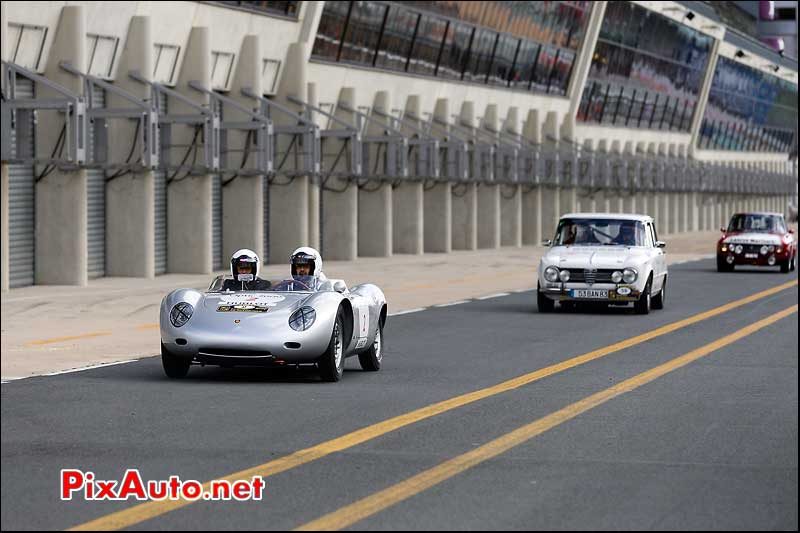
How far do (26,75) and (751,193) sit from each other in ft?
295

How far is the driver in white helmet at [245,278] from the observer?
16.2 metres

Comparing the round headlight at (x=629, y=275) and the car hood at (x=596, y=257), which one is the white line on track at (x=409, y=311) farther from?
the round headlight at (x=629, y=275)

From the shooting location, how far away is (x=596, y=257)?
85.9 ft

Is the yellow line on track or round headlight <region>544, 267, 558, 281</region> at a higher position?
round headlight <region>544, 267, 558, 281</region>

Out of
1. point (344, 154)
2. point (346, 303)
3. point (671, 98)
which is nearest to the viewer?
point (346, 303)

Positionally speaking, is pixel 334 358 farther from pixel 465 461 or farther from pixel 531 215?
pixel 531 215

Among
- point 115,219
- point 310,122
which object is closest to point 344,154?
point 310,122

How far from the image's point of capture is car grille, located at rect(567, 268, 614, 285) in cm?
2581

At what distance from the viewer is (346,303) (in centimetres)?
1580

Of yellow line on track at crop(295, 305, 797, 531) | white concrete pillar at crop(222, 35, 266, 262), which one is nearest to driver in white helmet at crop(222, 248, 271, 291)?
yellow line on track at crop(295, 305, 797, 531)

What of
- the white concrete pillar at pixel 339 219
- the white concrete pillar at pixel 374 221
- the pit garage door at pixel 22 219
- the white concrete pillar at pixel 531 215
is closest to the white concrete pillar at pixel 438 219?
the white concrete pillar at pixel 374 221

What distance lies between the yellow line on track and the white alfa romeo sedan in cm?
838

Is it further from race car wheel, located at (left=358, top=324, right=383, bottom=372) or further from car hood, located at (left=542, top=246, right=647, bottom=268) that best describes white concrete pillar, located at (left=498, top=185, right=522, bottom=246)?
race car wheel, located at (left=358, top=324, right=383, bottom=372)

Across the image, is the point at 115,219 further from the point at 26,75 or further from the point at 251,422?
the point at 251,422
